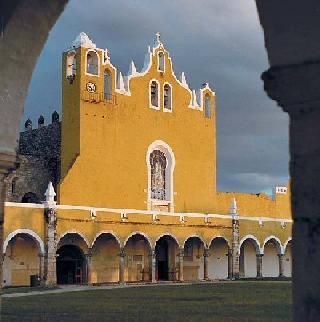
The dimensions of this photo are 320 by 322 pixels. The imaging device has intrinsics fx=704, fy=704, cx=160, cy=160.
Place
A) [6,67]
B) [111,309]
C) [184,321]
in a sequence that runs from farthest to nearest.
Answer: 1. [111,309]
2. [184,321]
3. [6,67]

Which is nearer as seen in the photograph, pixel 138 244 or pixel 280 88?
pixel 280 88

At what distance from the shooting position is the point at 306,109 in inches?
106

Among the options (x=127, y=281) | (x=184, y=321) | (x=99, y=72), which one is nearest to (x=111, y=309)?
(x=184, y=321)

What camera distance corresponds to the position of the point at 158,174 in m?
32.6

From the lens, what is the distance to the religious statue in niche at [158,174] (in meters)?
32.3

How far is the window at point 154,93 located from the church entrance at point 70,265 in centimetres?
821

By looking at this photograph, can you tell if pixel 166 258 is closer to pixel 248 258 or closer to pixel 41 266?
pixel 248 258

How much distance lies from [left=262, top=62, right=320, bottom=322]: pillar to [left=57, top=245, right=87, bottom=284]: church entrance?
26169mm

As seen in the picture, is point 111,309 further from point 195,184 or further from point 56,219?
point 195,184

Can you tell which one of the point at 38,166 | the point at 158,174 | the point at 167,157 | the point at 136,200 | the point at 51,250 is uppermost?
the point at 167,157

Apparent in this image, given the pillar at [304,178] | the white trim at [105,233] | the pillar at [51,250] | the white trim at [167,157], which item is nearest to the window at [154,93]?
the white trim at [167,157]

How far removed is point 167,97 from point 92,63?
4694 mm

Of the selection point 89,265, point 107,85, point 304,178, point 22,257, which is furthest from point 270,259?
point 304,178

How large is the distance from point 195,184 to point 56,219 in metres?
9.00
